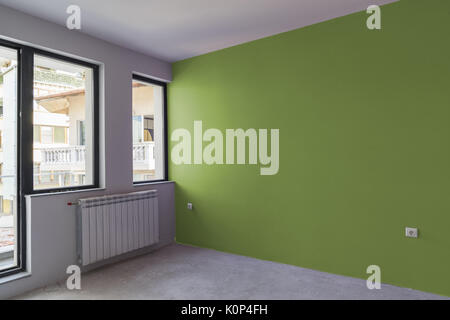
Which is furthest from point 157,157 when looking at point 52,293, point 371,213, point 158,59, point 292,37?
point 371,213

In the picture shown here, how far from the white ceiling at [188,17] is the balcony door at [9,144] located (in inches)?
21.7

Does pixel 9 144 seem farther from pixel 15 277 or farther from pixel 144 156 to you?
pixel 144 156

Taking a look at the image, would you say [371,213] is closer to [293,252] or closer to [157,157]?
[293,252]

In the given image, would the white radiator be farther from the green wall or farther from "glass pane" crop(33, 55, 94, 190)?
the green wall

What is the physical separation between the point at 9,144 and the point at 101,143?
2.80ft

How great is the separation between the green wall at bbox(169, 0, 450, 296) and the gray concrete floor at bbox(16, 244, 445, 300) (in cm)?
19

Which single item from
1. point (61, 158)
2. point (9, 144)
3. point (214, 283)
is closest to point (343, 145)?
point (214, 283)

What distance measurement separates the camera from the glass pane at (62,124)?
9.70 feet

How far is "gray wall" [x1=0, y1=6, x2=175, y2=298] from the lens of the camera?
2719 millimetres

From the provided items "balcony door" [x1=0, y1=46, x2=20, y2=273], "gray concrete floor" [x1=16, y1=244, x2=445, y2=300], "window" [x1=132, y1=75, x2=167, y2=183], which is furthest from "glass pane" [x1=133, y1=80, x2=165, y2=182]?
"balcony door" [x1=0, y1=46, x2=20, y2=273]

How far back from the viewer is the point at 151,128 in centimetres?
427

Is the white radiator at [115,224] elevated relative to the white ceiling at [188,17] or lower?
lower

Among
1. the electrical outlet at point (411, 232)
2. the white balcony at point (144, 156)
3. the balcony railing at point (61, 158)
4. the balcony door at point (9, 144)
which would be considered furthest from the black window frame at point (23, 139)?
the electrical outlet at point (411, 232)

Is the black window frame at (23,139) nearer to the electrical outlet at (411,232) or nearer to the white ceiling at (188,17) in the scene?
the white ceiling at (188,17)
